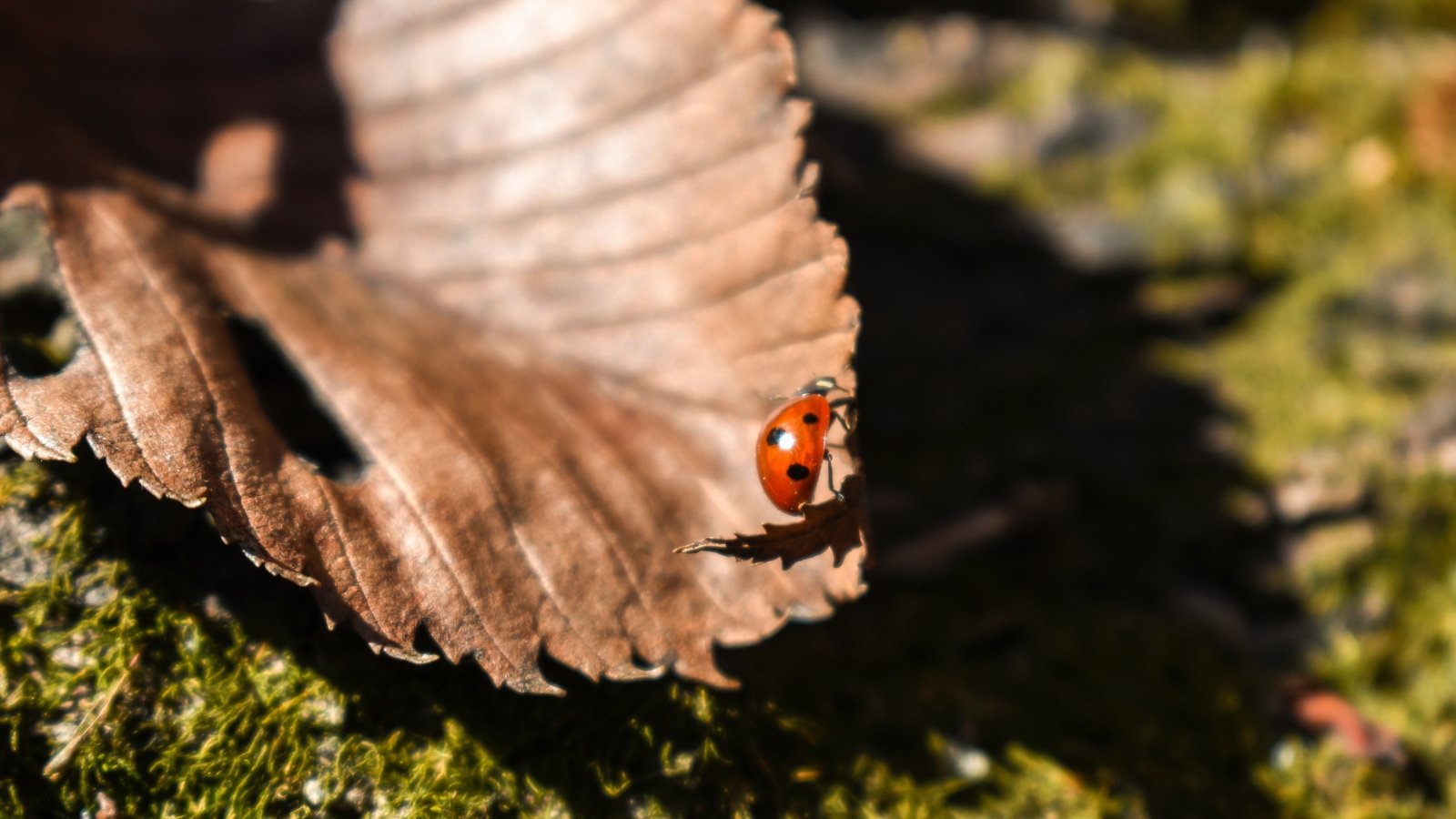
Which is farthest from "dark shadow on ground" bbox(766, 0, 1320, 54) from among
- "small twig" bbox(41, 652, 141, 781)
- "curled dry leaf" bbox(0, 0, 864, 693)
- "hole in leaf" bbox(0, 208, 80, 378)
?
"small twig" bbox(41, 652, 141, 781)

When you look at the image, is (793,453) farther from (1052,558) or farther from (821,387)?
(1052,558)

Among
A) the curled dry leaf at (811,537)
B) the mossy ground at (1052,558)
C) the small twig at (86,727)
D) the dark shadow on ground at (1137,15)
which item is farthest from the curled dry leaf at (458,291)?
the dark shadow on ground at (1137,15)

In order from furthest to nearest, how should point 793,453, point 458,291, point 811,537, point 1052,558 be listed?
1. point 1052,558
2. point 458,291
3. point 793,453
4. point 811,537

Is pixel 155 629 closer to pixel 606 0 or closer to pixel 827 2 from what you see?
pixel 606 0

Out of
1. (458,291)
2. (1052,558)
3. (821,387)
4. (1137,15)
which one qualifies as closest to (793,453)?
(821,387)

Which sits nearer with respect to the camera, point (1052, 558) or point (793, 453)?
point (793, 453)

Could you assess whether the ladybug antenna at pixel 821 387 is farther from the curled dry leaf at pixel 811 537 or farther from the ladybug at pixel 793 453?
the curled dry leaf at pixel 811 537

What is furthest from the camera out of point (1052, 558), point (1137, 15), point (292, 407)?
point (1137, 15)

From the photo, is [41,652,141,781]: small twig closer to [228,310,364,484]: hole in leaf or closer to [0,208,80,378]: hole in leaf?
[228,310,364,484]: hole in leaf
